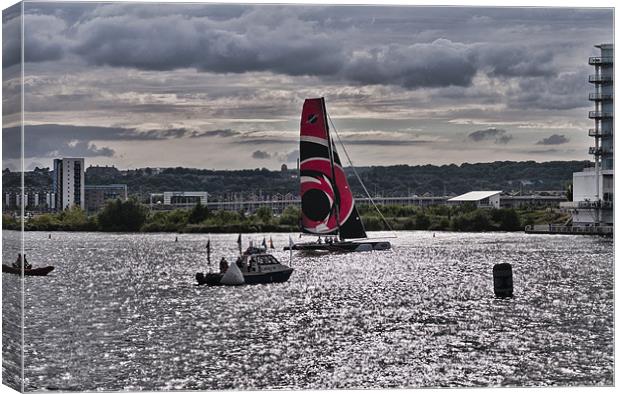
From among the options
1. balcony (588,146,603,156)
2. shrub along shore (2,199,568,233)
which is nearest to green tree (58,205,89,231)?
shrub along shore (2,199,568,233)

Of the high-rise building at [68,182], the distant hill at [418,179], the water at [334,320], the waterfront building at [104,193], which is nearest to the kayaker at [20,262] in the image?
the water at [334,320]

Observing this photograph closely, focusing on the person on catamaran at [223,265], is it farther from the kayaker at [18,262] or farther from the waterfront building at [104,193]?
the kayaker at [18,262]

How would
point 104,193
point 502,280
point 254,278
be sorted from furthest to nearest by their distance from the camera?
point 254,278 → point 502,280 → point 104,193

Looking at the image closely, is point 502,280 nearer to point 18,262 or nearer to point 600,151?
point 600,151

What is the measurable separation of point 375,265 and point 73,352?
14.4 feet

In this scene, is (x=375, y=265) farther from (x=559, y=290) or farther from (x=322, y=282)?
(x=559, y=290)

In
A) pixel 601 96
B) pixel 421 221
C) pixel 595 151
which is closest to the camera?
pixel 601 96

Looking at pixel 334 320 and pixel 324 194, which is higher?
pixel 324 194

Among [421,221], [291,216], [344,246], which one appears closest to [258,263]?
[291,216]

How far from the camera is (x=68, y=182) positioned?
57.9 ft

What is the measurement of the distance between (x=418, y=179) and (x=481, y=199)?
0.96 meters

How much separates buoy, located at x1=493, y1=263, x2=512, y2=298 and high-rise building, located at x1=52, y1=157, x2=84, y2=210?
5677 millimetres

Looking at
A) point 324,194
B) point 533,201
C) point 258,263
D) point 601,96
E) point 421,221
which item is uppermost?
point 601,96

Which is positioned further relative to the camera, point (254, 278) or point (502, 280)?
point (254, 278)
